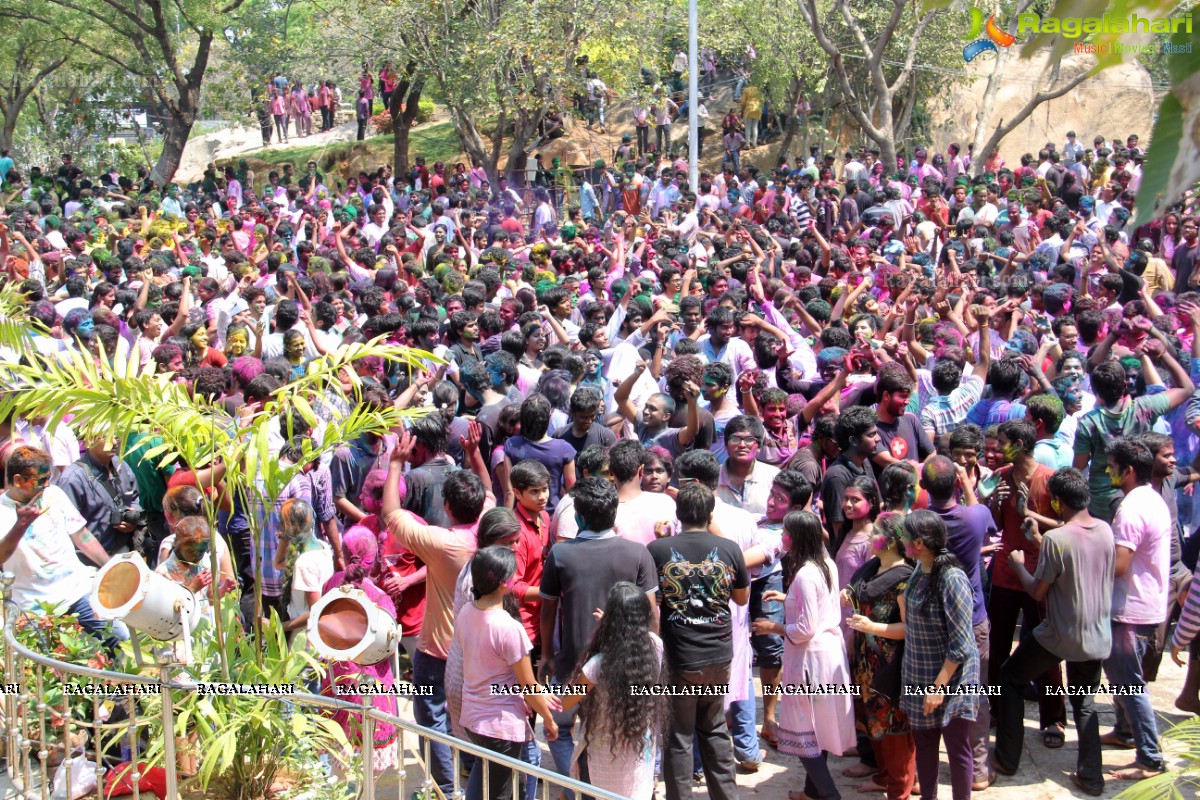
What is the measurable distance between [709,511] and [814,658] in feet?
2.94

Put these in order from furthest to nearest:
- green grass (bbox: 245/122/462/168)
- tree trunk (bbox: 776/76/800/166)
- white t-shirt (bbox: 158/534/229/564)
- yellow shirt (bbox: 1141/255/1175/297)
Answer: green grass (bbox: 245/122/462/168) < tree trunk (bbox: 776/76/800/166) < yellow shirt (bbox: 1141/255/1175/297) < white t-shirt (bbox: 158/534/229/564)

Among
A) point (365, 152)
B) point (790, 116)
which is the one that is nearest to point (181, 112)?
point (365, 152)

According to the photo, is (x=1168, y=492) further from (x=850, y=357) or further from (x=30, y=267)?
(x=30, y=267)

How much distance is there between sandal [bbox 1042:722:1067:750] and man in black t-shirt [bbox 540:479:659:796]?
2.56 metres

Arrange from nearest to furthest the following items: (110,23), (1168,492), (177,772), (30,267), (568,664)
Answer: (177,772), (568,664), (1168,492), (30,267), (110,23)

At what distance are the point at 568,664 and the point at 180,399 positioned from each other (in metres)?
1.98

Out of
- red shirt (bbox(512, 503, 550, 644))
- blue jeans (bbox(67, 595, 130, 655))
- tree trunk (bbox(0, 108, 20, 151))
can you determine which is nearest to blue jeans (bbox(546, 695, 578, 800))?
red shirt (bbox(512, 503, 550, 644))

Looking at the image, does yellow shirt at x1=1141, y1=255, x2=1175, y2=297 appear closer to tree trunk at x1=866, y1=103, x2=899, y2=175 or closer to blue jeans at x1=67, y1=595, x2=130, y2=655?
tree trunk at x1=866, y1=103, x2=899, y2=175

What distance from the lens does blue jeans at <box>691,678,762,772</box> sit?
5.83 meters

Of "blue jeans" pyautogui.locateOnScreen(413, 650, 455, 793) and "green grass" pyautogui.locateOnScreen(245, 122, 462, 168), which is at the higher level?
"green grass" pyautogui.locateOnScreen(245, 122, 462, 168)

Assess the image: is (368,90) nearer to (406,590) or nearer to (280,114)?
(280,114)

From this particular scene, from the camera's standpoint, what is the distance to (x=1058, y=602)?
5.54m

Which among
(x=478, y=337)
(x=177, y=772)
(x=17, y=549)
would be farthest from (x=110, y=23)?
(x=177, y=772)

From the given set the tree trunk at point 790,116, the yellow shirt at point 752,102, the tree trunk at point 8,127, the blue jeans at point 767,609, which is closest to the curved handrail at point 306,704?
the blue jeans at point 767,609
